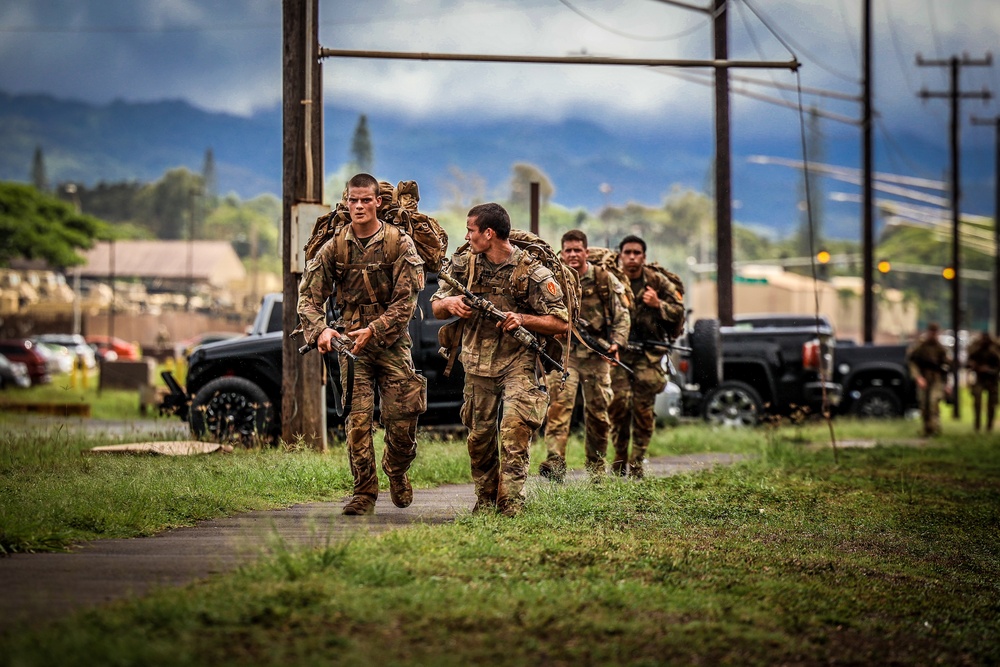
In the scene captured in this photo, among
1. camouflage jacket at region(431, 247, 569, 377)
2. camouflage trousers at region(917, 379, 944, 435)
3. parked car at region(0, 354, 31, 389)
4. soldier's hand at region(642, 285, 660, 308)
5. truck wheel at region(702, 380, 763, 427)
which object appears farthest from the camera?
parked car at region(0, 354, 31, 389)

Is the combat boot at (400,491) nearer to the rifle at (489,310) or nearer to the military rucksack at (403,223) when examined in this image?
the rifle at (489,310)

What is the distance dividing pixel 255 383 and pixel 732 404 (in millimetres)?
9314

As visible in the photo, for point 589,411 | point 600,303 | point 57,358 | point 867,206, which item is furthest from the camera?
point 57,358

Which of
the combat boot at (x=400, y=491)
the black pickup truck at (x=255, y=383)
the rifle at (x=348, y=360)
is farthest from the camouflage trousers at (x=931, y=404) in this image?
the rifle at (x=348, y=360)

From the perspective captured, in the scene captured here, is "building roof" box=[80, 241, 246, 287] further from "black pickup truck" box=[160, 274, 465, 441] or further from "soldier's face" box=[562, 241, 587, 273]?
"soldier's face" box=[562, 241, 587, 273]

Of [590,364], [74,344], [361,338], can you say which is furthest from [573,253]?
[74,344]

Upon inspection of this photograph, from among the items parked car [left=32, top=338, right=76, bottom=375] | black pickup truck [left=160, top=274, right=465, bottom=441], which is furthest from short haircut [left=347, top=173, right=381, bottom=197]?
parked car [left=32, top=338, right=76, bottom=375]

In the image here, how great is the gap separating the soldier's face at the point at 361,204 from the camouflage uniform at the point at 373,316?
6.4 inches

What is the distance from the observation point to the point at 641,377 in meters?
13.1

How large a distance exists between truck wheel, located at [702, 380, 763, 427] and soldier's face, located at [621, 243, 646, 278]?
8.56m

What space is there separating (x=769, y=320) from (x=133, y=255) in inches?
4207

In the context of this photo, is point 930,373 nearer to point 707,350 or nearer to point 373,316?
point 707,350

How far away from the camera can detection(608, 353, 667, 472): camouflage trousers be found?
12852mm

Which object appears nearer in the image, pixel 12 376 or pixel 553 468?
pixel 553 468
